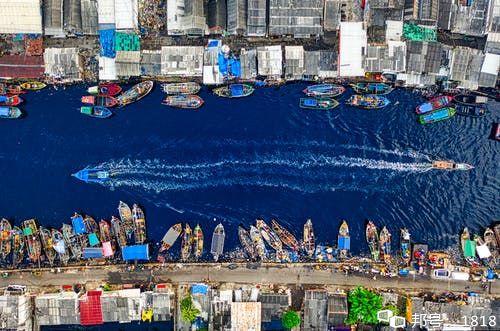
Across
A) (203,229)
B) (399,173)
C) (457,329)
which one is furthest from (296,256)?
(457,329)

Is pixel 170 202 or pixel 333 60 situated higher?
pixel 333 60

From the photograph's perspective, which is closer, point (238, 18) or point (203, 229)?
point (238, 18)

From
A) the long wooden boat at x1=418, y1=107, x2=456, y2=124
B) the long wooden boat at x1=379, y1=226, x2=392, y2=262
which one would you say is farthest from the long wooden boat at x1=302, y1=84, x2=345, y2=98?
the long wooden boat at x1=379, y1=226, x2=392, y2=262

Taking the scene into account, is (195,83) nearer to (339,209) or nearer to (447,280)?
(339,209)

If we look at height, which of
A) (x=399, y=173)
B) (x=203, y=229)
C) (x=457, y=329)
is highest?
(x=399, y=173)

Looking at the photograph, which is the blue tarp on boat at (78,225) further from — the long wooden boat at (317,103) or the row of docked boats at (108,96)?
the long wooden boat at (317,103)

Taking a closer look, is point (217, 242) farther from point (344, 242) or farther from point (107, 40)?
point (107, 40)
